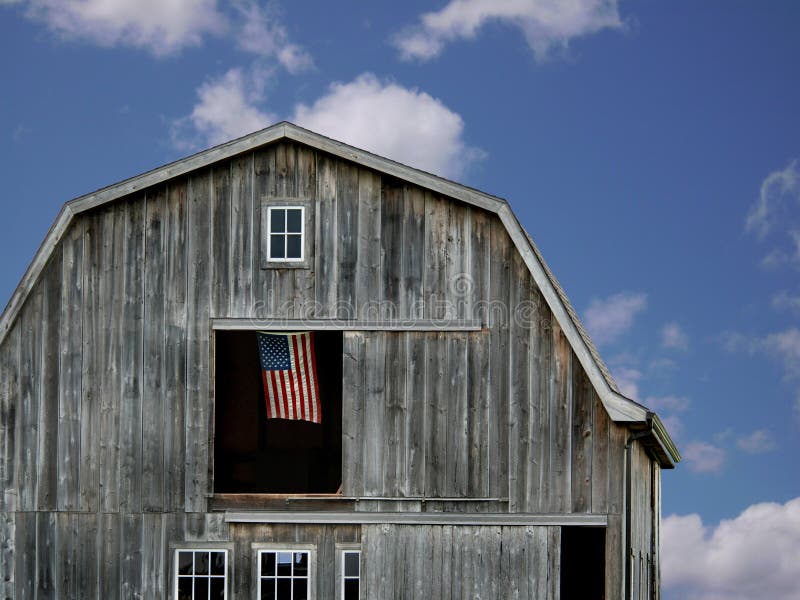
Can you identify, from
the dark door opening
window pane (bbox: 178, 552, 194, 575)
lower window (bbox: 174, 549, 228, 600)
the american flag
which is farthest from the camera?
the dark door opening

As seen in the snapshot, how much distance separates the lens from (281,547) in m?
23.8

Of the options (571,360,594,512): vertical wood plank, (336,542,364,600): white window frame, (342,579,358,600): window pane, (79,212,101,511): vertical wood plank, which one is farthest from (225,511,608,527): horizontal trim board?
(79,212,101,511): vertical wood plank

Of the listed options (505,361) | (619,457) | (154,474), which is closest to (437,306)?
(505,361)

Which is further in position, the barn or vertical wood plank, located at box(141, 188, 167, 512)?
vertical wood plank, located at box(141, 188, 167, 512)

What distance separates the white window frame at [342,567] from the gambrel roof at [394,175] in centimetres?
457

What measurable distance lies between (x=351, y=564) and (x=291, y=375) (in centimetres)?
324

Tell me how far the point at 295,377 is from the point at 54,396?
3.89 metres

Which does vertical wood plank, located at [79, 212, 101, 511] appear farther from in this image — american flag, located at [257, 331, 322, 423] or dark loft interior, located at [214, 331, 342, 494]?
dark loft interior, located at [214, 331, 342, 494]

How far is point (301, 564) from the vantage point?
2378cm

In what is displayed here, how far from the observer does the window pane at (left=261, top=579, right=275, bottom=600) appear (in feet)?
77.6

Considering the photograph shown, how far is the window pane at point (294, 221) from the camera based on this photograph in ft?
78.8

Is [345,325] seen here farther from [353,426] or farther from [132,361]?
[132,361]

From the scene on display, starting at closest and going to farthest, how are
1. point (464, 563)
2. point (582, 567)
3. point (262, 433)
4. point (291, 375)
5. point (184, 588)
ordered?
point (464, 563)
point (184, 588)
point (291, 375)
point (582, 567)
point (262, 433)

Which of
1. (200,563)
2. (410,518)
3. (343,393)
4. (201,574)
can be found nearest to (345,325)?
(343,393)
